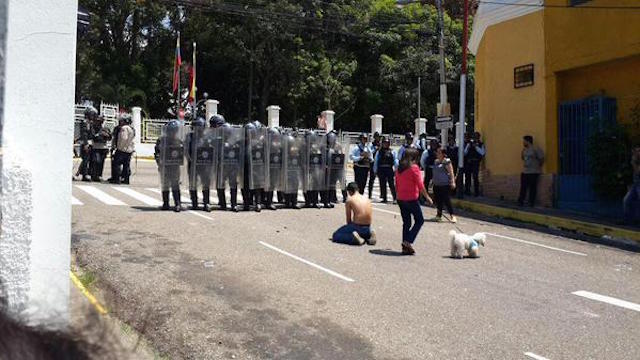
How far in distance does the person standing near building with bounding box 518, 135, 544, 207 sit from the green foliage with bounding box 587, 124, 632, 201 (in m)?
1.45

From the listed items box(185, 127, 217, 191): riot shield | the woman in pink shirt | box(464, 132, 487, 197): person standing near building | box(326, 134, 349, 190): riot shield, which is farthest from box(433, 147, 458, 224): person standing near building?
box(185, 127, 217, 191): riot shield

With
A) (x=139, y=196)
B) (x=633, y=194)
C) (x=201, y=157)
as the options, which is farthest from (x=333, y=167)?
(x=633, y=194)

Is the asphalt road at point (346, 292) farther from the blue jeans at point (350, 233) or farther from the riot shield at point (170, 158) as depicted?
the riot shield at point (170, 158)

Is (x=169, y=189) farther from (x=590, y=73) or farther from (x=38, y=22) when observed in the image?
(x=590, y=73)

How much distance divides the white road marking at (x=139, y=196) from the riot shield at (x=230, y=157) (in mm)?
1705

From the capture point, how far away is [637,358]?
16.0ft

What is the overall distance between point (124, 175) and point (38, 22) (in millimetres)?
13862

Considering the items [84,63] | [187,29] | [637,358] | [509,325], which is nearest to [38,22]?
[509,325]

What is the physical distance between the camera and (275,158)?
41.9 feet

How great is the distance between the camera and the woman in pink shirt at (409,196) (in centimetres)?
883

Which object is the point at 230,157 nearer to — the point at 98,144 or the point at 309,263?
the point at 309,263

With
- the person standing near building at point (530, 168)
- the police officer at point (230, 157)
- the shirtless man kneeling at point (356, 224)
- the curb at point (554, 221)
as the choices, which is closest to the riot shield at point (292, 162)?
the police officer at point (230, 157)

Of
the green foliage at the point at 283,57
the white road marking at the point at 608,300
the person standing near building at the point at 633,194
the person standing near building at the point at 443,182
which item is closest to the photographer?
the white road marking at the point at 608,300

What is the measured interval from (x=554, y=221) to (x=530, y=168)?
2152mm
